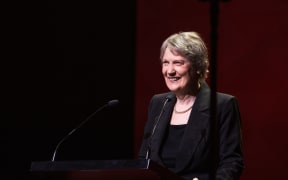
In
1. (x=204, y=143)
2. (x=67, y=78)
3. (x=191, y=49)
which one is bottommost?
(x=204, y=143)

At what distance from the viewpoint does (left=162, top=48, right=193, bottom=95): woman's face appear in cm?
349

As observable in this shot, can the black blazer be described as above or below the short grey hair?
below

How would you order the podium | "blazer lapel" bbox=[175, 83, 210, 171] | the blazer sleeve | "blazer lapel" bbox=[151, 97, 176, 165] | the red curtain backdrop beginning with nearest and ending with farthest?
the podium
the blazer sleeve
"blazer lapel" bbox=[175, 83, 210, 171]
"blazer lapel" bbox=[151, 97, 176, 165]
the red curtain backdrop

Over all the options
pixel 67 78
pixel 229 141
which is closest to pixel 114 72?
pixel 67 78

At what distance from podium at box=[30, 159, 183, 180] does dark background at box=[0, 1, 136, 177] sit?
5.98ft

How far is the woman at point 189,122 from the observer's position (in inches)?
130

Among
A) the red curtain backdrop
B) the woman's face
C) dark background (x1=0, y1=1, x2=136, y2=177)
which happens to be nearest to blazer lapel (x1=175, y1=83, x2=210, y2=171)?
the woman's face

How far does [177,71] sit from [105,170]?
1.10 metres

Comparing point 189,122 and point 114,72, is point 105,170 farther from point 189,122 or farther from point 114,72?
point 114,72

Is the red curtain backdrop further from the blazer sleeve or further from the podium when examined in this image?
the podium

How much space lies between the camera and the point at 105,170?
2.55m

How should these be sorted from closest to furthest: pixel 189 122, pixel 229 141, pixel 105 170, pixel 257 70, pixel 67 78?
pixel 105 170
pixel 229 141
pixel 189 122
pixel 257 70
pixel 67 78

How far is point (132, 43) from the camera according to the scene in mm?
4727

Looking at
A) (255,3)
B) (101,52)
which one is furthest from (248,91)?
(101,52)
